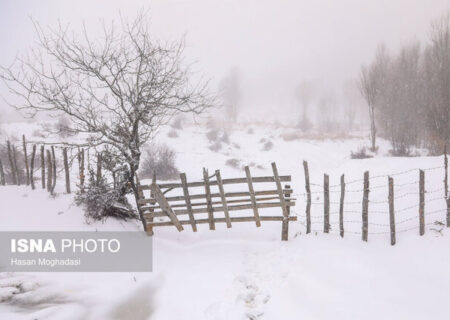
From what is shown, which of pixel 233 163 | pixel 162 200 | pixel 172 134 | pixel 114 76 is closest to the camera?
pixel 162 200

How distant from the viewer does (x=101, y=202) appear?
24.6 ft

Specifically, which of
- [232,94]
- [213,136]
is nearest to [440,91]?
[213,136]

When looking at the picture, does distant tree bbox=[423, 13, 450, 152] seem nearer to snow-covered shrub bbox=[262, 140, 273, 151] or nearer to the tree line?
the tree line

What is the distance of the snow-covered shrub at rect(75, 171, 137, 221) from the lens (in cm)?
754

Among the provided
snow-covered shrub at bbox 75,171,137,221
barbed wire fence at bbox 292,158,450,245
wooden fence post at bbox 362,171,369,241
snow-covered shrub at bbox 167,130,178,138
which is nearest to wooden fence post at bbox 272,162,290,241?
barbed wire fence at bbox 292,158,450,245

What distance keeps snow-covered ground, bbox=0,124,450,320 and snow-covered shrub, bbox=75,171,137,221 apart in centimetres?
29

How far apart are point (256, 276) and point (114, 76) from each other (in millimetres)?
6323

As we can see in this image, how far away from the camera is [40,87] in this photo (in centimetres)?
682

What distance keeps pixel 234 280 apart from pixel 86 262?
3.71 meters

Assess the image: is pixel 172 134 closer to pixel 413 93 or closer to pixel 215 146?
pixel 215 146

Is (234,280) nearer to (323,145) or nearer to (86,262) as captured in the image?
(86,262)

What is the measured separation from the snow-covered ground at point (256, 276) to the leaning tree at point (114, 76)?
2.48m

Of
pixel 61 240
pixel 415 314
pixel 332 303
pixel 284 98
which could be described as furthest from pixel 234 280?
pixel 284 98

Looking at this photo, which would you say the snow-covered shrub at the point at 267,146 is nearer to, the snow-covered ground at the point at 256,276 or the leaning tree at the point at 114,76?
the snow-covered ground at the point at 256,276
